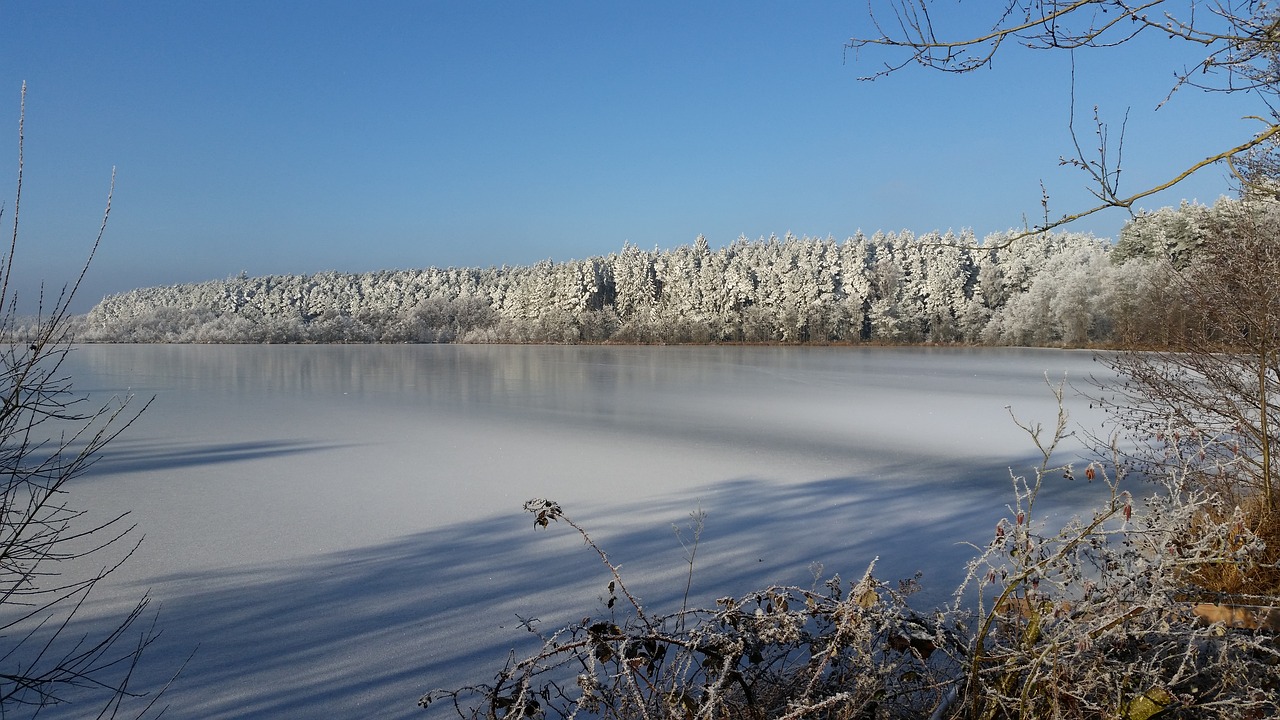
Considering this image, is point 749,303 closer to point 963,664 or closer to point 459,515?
point 459,515

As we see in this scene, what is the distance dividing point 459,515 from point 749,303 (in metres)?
57.1

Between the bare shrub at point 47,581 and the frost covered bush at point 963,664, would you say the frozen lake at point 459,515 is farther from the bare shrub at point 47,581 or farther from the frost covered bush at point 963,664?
the frost covered bush at point 963,664

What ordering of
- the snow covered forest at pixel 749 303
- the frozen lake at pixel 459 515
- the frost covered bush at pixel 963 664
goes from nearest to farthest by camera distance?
the frost covered bush at pixel 963 664
the frozen lake at pixel 459 515
the snow covered forest at pixel 749 303

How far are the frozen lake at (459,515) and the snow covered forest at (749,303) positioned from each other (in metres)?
30.3

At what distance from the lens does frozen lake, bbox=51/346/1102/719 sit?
3.80 metres

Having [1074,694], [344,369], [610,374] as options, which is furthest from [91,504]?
[344,369]

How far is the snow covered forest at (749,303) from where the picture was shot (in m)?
48.2

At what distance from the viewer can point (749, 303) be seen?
62281 mm

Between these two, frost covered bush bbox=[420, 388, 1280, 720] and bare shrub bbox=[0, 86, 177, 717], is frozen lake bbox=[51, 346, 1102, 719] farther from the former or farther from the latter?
frost covered bush bbox=[420, 388, 1280, 720]

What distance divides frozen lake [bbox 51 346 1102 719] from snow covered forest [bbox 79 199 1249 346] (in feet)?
99.5

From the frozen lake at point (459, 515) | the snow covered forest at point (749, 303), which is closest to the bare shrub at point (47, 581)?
the frozen lake at point (459, 515)

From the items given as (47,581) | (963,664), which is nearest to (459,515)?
(47,581)

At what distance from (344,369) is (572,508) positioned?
21.7 meters

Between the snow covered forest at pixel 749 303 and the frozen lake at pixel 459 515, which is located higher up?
the snow covered forest at pixel 749 303
